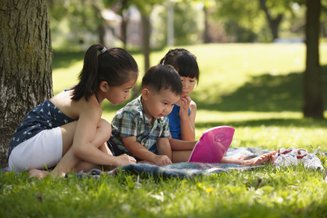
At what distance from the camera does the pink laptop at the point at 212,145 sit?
4914mm

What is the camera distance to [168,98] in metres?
4.64

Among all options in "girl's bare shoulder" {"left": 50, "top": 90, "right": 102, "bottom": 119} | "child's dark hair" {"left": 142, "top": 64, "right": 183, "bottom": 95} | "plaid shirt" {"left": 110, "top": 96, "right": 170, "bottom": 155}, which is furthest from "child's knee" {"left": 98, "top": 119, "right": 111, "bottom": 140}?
"child's dark hair" {"left": 142, "top": 64, "right": 183, "bottom": 95}

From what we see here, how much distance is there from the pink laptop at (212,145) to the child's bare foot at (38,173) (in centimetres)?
134

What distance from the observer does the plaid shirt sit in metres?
4.79

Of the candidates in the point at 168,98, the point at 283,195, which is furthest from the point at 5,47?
the point at 283,195

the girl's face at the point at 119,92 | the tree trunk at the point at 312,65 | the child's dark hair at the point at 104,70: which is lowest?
the tree trunk at the point at 312,65

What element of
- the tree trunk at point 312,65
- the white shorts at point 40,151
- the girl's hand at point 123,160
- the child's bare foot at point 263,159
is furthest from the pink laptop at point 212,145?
the tree trunk at point 312,65

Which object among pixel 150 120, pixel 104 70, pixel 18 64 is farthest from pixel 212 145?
pixel 18 64

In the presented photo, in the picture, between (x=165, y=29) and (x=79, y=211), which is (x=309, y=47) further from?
(x=165, y=29)

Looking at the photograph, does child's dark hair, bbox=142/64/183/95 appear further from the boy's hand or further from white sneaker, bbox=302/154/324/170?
white sneaker, bbox=302/154/324/170

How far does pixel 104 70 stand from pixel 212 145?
3.83ft

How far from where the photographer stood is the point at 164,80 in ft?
15.2

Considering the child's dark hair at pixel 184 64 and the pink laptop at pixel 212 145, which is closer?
the pink laptop at pixel 212 145

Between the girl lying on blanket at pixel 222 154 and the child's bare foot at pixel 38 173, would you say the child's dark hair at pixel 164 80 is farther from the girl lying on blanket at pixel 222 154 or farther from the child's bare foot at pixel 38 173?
the child's bare foot at pixel 38 173
